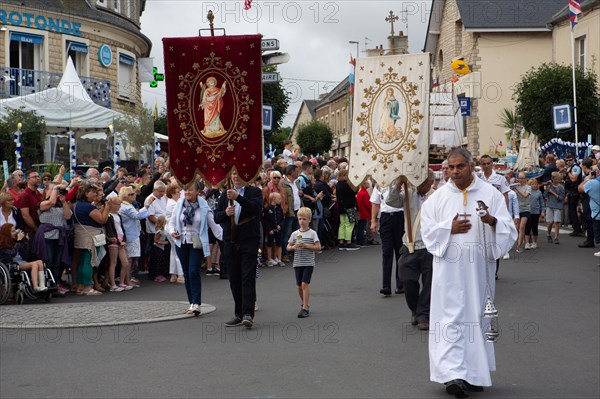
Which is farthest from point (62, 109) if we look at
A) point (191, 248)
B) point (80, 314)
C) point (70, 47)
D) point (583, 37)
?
point (583, 37)

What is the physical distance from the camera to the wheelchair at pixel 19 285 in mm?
13344

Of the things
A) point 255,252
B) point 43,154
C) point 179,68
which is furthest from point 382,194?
point 43,154

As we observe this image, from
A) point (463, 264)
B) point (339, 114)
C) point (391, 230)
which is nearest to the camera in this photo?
point (463, 264)

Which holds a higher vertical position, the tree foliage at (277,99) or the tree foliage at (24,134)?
the tree foliage at (277,99)

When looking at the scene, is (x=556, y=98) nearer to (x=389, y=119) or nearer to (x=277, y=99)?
(x=277, y=99)

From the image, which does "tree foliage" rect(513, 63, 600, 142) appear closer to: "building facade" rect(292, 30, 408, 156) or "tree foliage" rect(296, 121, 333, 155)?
"building facade" rect(292, 30, 408, 156)

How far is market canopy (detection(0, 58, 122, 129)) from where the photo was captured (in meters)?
23.3

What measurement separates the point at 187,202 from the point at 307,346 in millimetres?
3917

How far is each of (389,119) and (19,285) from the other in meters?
5.91

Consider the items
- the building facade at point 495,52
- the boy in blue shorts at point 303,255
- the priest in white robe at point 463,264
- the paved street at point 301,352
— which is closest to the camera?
the priest in white robe at point 463,264

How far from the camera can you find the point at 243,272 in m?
11.2

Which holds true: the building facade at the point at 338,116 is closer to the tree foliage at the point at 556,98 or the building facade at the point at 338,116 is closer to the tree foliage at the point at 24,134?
the tree foliage at the point at 556,98

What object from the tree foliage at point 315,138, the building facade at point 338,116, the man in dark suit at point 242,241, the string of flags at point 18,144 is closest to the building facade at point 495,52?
the building facade at point 338,116

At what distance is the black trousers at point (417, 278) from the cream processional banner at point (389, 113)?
169cm
